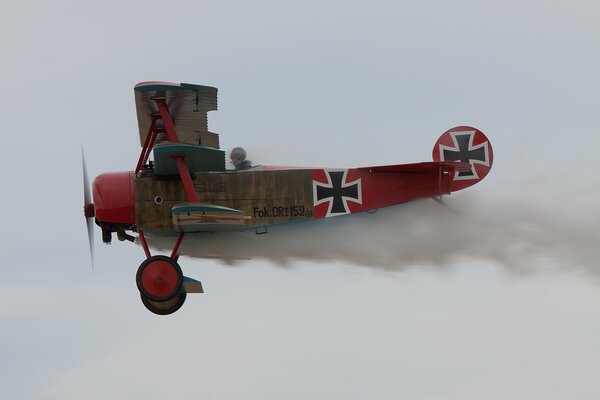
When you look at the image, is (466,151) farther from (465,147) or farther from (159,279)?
(159,279)

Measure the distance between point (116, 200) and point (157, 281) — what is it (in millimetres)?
1527

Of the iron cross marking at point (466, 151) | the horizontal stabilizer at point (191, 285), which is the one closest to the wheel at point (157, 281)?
the horizontal stabilizer at point (191, 285)

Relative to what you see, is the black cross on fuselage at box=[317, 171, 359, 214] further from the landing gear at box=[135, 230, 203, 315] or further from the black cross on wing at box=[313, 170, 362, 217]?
the landing gear at box=[135, 230, 203, 315]

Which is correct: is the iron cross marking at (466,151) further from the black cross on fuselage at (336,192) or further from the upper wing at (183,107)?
the upper wing at (183,107)

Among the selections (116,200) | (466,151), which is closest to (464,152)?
(466,151)

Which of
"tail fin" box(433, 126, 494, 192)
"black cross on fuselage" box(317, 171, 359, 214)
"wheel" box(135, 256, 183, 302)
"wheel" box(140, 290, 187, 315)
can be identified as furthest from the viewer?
"tail fin" box(433, 126, 494, 192)

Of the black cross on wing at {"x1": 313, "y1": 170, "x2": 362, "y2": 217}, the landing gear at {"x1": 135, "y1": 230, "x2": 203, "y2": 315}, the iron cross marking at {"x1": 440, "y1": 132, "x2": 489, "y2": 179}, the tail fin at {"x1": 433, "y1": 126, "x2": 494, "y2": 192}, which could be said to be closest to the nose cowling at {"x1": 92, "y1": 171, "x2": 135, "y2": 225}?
the landing gear at {"x1": 135, "y1": 230, "x2": 203, "y2": 315}

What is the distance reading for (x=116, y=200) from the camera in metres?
19.0

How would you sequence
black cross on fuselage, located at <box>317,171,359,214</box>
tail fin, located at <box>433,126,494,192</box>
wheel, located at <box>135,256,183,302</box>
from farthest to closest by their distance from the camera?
tail fin, located at <box>433,126,494,192</box>
black cross on fuselage, located at <box>317,171,359,214</box>
wheel, located at <box>135,256,183,302</box>

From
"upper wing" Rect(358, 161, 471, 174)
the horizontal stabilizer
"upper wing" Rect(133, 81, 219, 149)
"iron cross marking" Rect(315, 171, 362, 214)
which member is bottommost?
the horizontal stabilizer

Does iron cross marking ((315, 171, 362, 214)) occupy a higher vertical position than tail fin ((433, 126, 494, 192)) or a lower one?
lower

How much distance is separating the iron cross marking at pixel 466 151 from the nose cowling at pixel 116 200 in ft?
16.6

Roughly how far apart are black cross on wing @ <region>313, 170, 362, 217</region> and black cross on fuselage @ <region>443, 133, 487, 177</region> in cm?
164

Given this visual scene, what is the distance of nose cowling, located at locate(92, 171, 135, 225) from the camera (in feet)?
62.1
